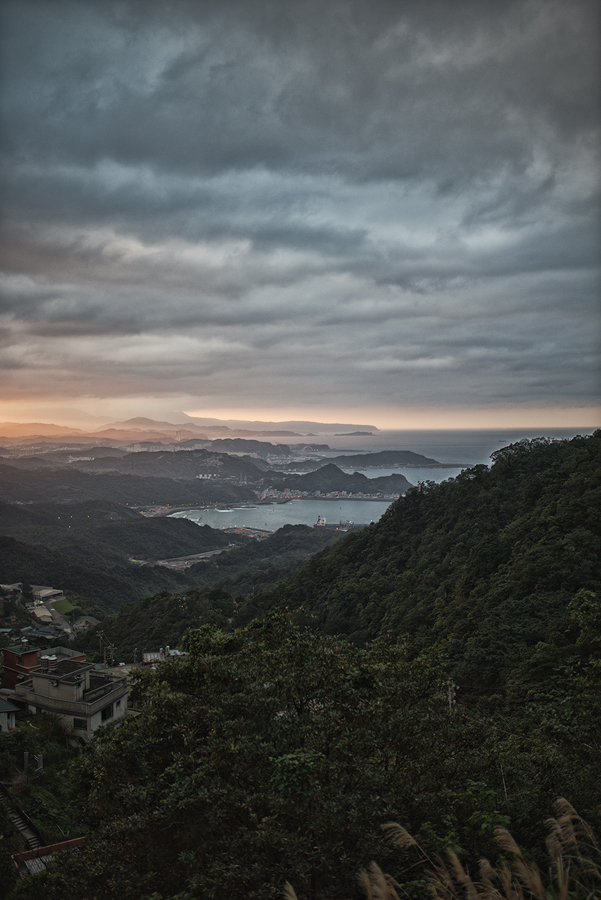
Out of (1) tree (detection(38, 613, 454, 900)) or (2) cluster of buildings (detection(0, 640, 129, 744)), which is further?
(2) cluster of buildings (detection(0, 640, 129, 744))

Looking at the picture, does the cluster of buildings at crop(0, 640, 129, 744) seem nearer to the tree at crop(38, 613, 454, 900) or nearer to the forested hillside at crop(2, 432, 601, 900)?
the forested hillside at crop(2, 432, 601, 900)

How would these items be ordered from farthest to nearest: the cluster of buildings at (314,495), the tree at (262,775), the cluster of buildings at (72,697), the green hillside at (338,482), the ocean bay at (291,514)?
1. the green hillside at (338,482)
2. the cluster of buildings at (314,495)
3. the ocean bay at (291,514)
4. the cluster of buildings at (72,697)
5. the tree at (262,775)

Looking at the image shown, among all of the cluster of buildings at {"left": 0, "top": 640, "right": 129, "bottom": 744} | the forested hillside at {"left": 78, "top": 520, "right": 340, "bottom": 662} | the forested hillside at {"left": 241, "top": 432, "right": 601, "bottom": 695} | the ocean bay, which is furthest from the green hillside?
the cluster of buildings at {"left": 0, "top": 640, "right": 129, "bottom": 744}

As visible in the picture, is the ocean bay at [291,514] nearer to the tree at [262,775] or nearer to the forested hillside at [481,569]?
the forested hillside at [481,569]

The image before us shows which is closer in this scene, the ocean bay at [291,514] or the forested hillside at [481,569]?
the forested hillside at [481,569]

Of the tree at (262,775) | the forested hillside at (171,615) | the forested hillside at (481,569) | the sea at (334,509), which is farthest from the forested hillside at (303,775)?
the sea at (334,509)

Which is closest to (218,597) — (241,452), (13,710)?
(13,710)

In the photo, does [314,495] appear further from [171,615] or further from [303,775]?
[303,775]

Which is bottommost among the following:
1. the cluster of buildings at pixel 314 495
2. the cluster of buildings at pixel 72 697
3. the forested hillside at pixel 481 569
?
the cluster of buildings at pixel 314 495

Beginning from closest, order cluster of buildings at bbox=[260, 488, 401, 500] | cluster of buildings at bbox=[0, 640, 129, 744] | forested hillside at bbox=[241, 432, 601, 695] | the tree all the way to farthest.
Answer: the tree → forested hillside at bbox=[241, 432, 601, 695] → cluster of buildings at bbox=[0, 640, 129, 744] → cluster of buildings at bbox=[260, 488, 401, 500]

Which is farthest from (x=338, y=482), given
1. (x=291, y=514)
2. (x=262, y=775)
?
(x=262, y=775)

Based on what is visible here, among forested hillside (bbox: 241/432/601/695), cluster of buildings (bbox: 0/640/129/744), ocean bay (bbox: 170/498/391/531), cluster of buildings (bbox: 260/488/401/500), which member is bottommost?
ocean bay (bbox: 170/498/391/531)

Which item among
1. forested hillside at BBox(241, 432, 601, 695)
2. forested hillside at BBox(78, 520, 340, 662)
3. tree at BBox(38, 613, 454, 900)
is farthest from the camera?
forested hillside at BBox(78, 520, 340, 662)
